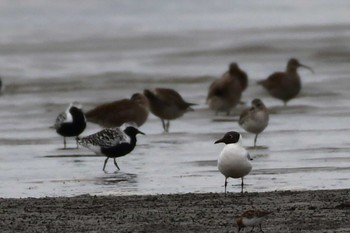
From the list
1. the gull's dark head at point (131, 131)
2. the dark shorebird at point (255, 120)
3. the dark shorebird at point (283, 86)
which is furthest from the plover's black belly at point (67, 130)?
the dark shorebird at point (283, 86)

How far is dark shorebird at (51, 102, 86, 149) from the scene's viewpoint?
18344 millimetres

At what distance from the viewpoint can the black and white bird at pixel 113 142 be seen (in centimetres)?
1559

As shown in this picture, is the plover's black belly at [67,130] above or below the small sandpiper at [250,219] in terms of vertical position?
below

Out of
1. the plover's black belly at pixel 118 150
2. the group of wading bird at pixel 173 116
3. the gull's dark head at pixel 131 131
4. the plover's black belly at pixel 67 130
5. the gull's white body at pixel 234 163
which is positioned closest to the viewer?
the gull's white body at pixel 234 163

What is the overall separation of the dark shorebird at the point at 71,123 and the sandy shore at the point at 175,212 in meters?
6.24

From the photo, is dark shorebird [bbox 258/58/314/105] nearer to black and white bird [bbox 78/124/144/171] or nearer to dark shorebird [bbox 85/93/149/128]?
dark shorebird [bbox 85/93/149/128]

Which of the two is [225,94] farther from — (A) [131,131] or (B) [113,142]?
(B) [113,142]

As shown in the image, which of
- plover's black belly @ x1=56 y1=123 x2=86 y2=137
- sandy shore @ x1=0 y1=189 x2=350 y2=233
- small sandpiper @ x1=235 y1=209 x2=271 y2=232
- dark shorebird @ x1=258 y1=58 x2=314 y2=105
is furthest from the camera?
dark shorebird @ x1=258 y1=58 x2=314 y2=105

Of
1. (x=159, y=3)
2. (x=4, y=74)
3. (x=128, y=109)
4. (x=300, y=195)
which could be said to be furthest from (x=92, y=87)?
(x=159, y=3)

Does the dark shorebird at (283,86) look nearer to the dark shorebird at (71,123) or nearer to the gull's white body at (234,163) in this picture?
the dark shorebird at (71,123)

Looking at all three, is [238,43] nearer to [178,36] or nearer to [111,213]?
[178,36]

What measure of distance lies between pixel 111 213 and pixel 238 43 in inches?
1008

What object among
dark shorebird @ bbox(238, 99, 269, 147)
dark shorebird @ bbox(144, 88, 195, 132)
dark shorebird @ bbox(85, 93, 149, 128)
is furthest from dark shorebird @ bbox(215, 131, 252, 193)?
dark shorebird @ bbox(144, 88, 195, 132)

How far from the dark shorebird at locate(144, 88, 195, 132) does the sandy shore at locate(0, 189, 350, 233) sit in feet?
28.0
